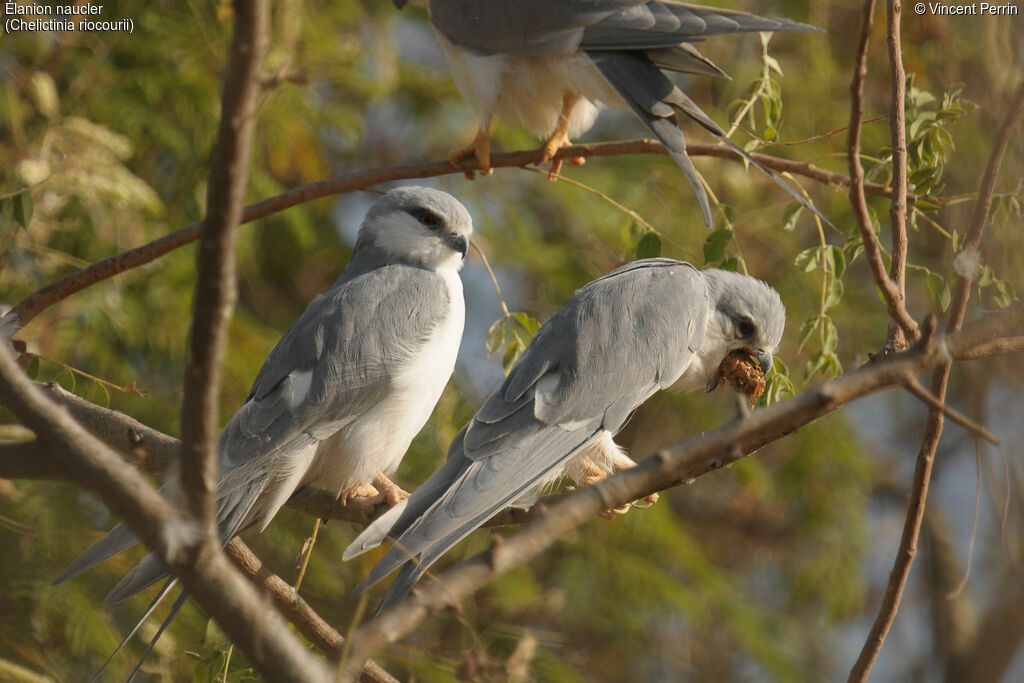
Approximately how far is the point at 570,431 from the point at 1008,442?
524cm

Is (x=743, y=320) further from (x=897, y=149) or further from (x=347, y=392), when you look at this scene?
(x=347, y=392)

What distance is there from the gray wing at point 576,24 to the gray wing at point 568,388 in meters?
0.79

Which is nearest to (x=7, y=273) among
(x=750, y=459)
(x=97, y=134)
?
(x=97, y=134)

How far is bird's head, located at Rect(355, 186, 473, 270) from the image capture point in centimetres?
380

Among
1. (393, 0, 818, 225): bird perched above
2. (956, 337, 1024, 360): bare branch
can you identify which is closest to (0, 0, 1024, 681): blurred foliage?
(393, 0, 818, 225): bird perched above

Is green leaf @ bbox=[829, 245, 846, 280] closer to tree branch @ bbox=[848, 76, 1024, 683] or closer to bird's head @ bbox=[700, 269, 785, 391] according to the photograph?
bird's head @ bbox=[700, 269, 785, 391]

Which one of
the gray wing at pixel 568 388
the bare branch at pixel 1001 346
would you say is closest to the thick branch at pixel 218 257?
the gray wing at pixel 568 388

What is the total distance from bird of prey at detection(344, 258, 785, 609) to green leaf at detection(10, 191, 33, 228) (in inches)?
55.5

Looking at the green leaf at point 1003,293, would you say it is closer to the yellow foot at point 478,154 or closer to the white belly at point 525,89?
the white belly at point 525,89

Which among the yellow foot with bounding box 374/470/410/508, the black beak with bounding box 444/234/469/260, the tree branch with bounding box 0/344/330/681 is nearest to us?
the tree branch with bounding box 0/344/330/681

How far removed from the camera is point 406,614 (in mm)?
1677

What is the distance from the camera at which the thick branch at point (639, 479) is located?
168 cm

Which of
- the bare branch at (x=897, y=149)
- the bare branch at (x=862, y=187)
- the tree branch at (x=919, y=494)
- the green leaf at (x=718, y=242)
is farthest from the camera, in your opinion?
the green leaf at (x=718, y=242)

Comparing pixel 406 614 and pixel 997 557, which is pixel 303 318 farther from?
pixel 997 557
